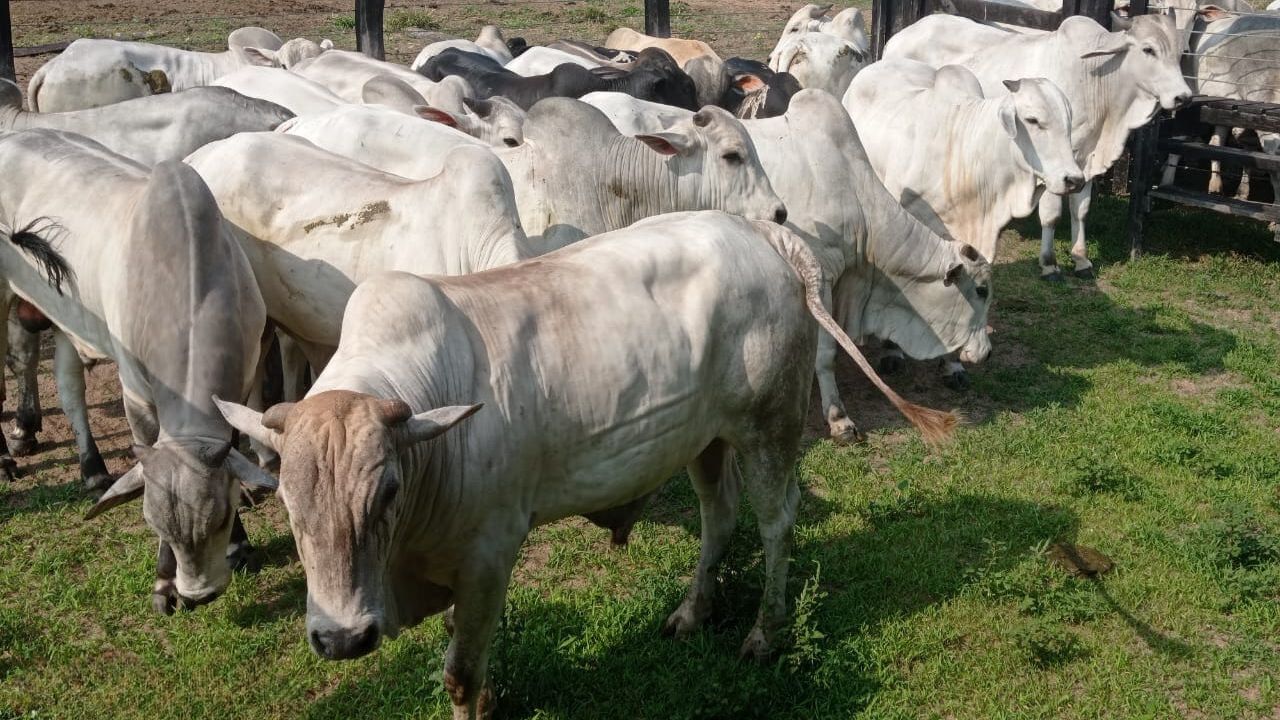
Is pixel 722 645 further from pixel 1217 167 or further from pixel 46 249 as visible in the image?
pixel 1217 167

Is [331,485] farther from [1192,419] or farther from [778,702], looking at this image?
[1192,419]

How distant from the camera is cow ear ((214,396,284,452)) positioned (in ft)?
10.6

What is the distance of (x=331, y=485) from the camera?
10.2ft

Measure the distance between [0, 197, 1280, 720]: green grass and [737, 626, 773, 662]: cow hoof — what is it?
0.07m

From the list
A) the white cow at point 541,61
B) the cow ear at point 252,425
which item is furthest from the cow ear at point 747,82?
the cow ear at point 252,425

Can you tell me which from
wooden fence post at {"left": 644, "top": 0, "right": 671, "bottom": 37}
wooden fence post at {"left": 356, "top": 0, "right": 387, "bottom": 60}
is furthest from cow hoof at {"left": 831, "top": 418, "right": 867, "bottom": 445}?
wooden fence post at {"left": 644, "top": 0, "right": 671, "bottom": 37}

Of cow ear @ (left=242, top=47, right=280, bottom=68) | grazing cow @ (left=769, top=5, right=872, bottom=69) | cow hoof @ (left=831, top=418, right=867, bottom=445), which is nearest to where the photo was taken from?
cow hoof @ (left=831, top=418, right=867, bottom=445)

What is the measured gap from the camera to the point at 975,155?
8461 millimetres

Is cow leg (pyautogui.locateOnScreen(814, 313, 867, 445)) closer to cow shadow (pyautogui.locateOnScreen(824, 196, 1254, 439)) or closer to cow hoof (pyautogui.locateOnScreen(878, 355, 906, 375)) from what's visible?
cow shadow (pyautogui.locateOnScreen(824, 196, 1254, 439))

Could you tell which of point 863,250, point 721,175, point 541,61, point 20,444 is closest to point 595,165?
point 721,175

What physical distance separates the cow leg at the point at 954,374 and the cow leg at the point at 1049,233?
2.37 metres

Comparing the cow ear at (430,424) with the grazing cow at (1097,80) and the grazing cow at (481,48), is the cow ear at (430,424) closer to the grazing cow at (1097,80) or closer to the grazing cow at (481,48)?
the grazing cow at (1097,80)

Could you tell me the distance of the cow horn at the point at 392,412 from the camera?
3.17 metres

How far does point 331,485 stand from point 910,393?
5.37 m
